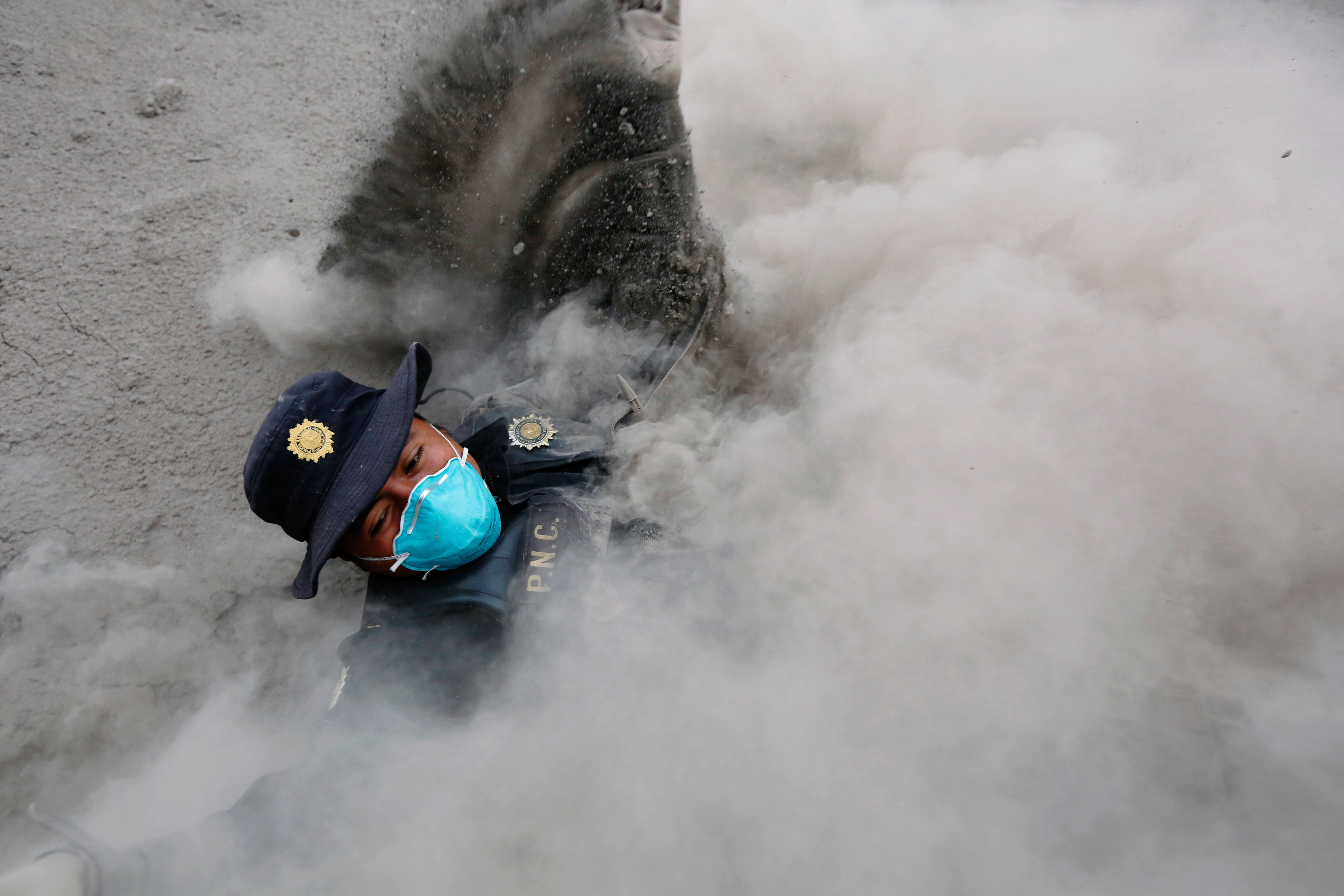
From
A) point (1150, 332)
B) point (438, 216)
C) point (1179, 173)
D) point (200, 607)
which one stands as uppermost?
point (1179, 173)

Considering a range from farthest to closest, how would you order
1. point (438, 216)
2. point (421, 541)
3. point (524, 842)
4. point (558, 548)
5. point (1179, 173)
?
point (438, 216), point (1179, 173), point (558, 548), point (421, 541), point (524, 842)

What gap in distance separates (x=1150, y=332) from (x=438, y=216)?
7.49ft

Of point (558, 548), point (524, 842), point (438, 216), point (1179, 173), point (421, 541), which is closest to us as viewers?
point (524, 842)

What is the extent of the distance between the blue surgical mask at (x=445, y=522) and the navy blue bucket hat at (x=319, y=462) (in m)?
0.12

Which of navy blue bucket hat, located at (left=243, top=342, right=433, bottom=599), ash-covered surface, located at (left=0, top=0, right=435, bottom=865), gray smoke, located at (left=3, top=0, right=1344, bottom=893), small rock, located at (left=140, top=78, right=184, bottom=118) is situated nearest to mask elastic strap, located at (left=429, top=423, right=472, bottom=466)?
navy blue bucket hat, located at (left=243, top=342, right=433, bottom=599)

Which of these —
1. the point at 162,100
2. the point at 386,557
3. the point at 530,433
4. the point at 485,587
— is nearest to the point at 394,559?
the point at 386,557

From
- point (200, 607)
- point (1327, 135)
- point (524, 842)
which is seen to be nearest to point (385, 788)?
point (524, 842)

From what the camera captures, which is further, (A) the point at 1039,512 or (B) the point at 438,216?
(B) the point at 438,216

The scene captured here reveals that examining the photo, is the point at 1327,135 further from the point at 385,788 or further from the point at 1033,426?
the point at 385,788

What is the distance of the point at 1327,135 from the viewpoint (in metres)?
2.15

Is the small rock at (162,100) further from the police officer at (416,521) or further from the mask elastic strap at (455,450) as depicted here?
the mask elastic strap at (455,450)

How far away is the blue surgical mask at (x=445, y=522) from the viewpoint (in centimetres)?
183

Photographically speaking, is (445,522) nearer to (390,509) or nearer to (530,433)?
(390,509)

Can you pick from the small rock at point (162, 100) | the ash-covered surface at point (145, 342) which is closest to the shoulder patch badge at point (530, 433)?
the ash-covered surface at point (145, 342)
